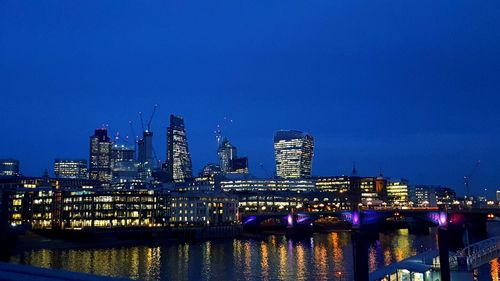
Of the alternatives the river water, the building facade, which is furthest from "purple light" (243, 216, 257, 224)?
the river water

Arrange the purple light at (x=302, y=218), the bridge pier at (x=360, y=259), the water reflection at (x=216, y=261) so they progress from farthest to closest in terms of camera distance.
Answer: the purple light at (x=302, y=218), the water reflection at (x=216, y=261), the bridge pier at (x=360, y=259)

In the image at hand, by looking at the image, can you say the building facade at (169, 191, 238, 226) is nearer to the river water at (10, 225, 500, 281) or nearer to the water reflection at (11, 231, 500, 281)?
the river water at (10, 225, 500, 281)

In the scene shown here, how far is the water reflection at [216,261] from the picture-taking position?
214 ft

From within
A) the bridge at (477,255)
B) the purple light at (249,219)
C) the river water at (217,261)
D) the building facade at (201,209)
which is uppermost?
the building facade at (201,209)

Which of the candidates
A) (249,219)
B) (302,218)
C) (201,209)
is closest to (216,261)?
(201,209)

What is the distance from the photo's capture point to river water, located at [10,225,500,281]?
6475cm

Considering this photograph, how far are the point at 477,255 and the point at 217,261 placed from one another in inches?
1790

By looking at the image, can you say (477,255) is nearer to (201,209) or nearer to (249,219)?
(201,209)

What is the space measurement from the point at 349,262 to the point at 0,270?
61071 millimetres

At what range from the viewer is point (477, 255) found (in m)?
41.3

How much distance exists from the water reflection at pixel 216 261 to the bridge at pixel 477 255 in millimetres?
10695

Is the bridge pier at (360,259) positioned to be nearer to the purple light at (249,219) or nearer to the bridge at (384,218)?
the bridge at (384,218)

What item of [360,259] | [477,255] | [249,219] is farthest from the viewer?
[249,219]

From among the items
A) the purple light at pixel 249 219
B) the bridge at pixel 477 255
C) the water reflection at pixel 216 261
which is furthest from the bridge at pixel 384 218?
the bridge at pixel 477 255
